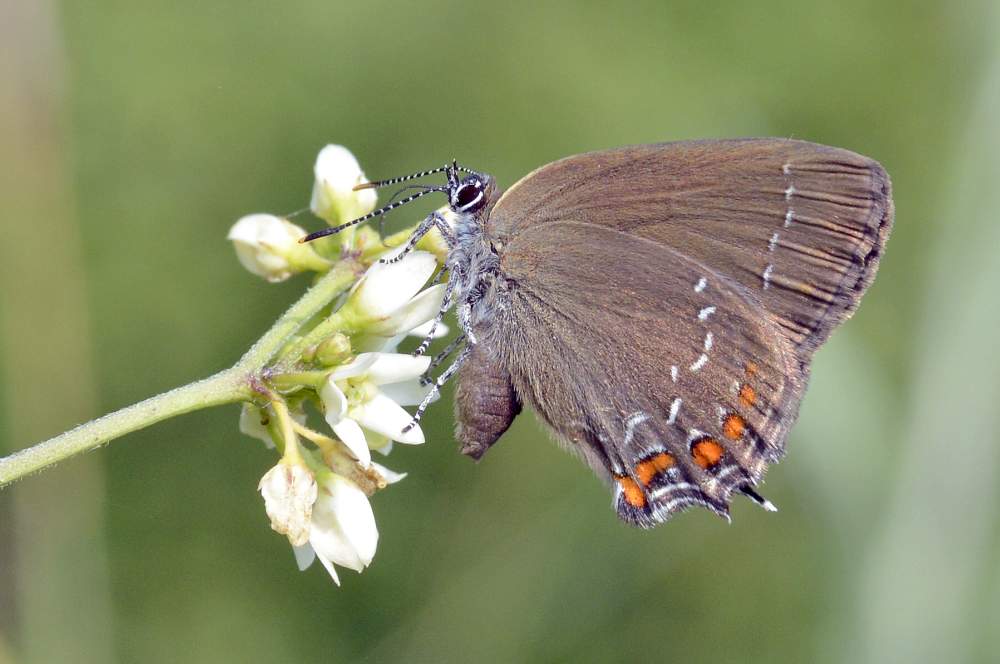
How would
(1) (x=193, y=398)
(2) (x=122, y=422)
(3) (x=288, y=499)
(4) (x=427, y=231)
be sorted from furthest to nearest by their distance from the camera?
1. (4) (x=427, y=231)
2. (3) (x=288, y=499)
3. (1) (x=193, y=398)
4. (2) (x=122, y=422)

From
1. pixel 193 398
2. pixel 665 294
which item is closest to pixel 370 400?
pixel 193 398

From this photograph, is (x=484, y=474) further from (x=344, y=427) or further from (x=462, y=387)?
(x=344, y=427)

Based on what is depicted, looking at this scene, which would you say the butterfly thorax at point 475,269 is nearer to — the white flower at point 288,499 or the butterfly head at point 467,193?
the butterfly head at point 467,193

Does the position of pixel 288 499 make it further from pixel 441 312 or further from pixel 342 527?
pixel 441 312

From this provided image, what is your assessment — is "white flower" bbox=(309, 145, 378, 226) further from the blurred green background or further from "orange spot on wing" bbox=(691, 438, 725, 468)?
the blurred green background

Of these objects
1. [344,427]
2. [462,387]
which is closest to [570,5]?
[462,387]

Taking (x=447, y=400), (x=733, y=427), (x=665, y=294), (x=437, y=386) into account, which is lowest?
(x=447, y=400)

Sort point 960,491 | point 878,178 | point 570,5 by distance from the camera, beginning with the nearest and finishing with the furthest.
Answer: point 878,178 < point 960,491 < point 570,5

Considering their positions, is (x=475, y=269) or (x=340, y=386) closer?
(x=340, y=386)
